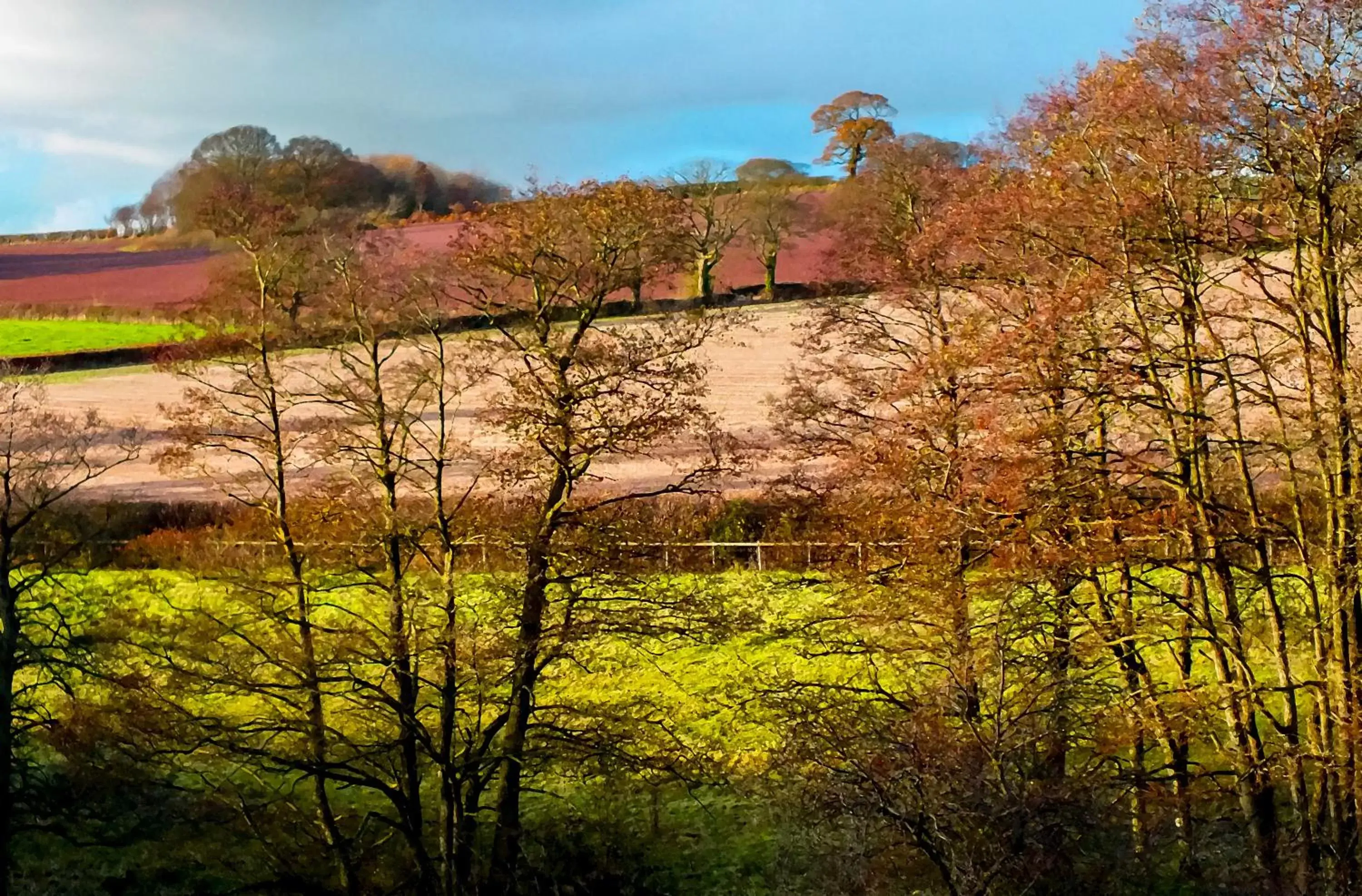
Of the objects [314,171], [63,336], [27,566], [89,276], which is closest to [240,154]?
[314,171]

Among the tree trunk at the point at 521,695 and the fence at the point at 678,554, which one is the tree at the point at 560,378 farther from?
the fence at the point at 678,554

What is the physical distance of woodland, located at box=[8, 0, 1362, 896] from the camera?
12242 mm

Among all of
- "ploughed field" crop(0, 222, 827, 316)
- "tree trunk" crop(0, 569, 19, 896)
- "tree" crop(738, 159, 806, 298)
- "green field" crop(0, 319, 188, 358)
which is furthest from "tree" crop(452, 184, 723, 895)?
"green field" crop(0, 319, 188, 358)

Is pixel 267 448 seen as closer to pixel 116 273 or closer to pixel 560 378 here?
pixel 560 378

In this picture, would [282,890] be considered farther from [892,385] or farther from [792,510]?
[892,385]

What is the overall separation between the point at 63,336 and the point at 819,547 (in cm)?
3377

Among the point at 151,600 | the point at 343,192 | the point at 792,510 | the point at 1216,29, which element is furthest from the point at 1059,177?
the point at 151,600

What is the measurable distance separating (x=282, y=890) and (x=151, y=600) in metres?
15.4

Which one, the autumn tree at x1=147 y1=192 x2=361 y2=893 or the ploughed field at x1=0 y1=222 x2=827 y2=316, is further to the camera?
the ploughed field at x1=0 y1=222 x2=827 y2=316

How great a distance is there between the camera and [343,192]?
21.3 meters

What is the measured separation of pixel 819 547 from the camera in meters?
24.5

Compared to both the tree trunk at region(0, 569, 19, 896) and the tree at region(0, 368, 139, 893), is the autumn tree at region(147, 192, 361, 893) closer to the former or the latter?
the tree at region(0, 368, 139, 893)

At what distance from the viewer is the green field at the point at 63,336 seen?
1598 inches

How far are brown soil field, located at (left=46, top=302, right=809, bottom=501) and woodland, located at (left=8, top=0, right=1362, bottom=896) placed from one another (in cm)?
753
